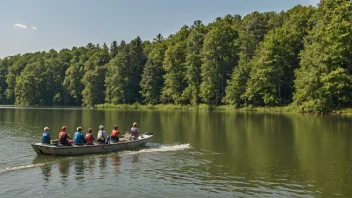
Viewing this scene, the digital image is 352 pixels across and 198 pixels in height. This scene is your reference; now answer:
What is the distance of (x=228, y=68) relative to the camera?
90.4m

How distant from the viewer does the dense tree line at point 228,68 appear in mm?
61844

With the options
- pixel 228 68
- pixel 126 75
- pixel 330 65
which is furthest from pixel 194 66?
pixel 330 65

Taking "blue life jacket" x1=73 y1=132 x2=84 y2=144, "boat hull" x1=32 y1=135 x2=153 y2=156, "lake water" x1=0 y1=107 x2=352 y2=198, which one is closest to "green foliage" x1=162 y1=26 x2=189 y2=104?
"lake water" x1=0 y1=107 x2=352 y2=198

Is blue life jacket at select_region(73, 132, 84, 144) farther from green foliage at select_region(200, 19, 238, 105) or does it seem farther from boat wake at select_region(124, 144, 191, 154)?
green foliage at select_region(200, 19, 238, 105)

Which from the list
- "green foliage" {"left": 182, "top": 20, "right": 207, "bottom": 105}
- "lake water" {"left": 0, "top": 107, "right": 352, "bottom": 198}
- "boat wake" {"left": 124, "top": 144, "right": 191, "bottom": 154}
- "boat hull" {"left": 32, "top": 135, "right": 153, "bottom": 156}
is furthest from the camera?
"green foliage" {"left": 182, "top": 20, "right": 207, "bottom": 105}

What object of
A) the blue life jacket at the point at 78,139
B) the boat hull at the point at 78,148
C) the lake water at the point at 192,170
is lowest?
the lake water at the point at 192,170

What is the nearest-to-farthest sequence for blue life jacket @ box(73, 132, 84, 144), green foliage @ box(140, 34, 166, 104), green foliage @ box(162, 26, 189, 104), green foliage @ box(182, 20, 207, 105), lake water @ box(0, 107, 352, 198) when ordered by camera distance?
lake water @ box(0, 107, 352, 198) < blue life jacket @ box(73, 132, 84, 144) < green foliage @ box(182, 20, 207, 105) < green foliage @ box(162, 26, 189, 104) < green foliage @ box(140, 34, 166, 104)

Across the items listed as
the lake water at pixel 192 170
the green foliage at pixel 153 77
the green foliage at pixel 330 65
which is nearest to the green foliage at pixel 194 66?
the green foliage at pixel 153 77

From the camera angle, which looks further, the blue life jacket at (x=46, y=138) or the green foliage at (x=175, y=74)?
the green foliage at (x=175, y=74)

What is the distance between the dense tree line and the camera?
61.8 metres

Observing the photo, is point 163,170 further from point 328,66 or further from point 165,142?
point 328,66

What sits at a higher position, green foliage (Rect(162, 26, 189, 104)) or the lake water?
green foliage (Rect(162, 26, 189, 104))

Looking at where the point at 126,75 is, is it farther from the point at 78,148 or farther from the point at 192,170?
the point at 192,170

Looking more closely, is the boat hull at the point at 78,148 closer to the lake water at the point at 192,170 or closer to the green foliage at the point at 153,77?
the lake water at the point at 192,170
